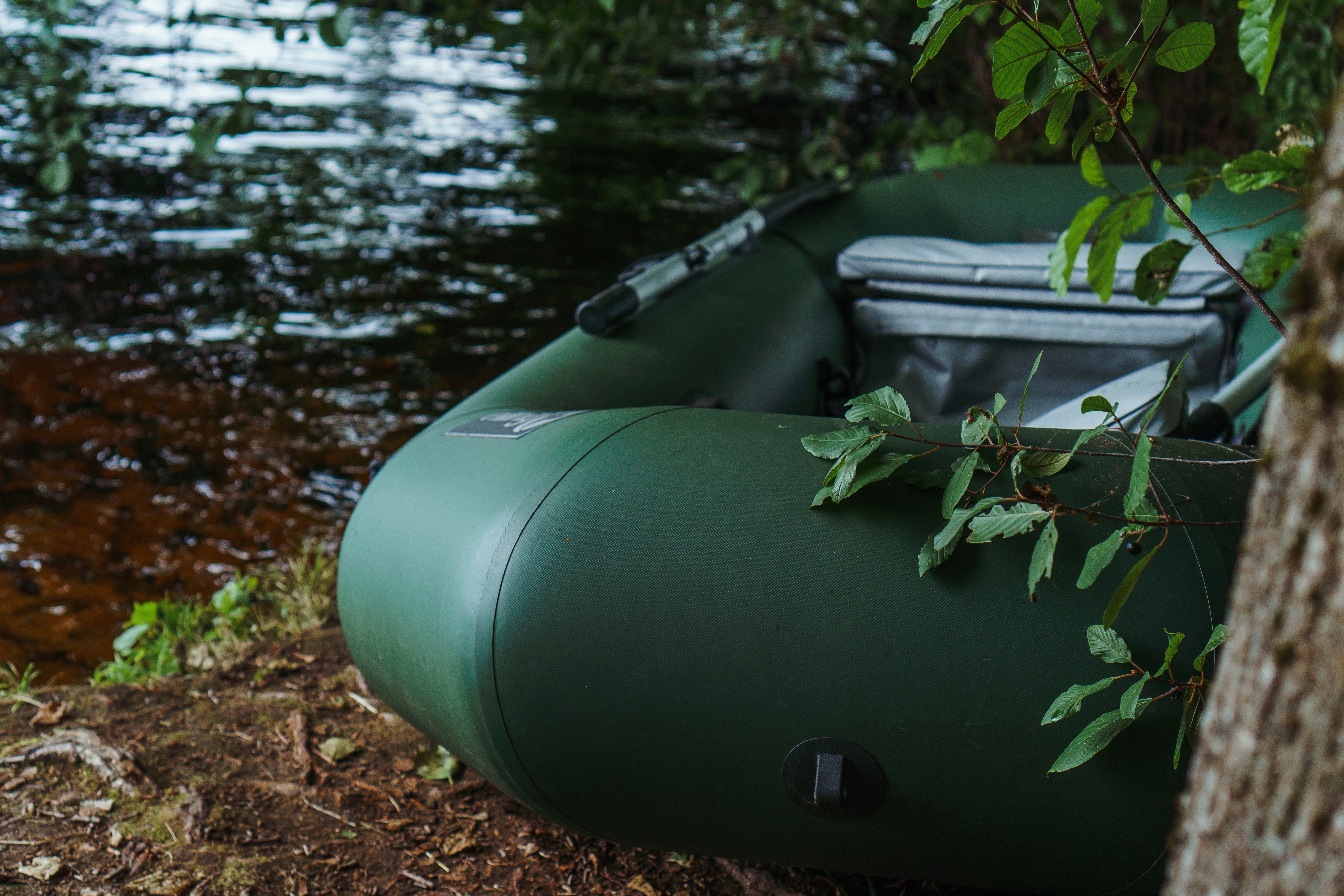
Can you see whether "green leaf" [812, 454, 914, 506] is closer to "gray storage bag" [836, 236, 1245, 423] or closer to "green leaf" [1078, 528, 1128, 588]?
"green leaf" [1078, 528, 1128, 588]

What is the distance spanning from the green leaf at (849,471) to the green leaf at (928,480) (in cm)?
7

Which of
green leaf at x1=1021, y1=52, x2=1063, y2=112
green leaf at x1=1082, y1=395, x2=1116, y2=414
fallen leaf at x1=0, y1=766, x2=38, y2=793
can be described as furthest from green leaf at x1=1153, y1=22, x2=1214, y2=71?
fallen leaf at x1=0, y1=766, x2=38, y2=793

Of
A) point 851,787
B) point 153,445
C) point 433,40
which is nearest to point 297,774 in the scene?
point 851,787

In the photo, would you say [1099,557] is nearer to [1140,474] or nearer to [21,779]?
[1140,474]

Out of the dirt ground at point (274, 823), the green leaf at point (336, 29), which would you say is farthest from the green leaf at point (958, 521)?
the green leaf at point (336, 29)

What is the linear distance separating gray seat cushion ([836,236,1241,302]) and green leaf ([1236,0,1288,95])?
1.45m

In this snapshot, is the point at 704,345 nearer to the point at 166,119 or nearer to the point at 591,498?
the point at 591,498

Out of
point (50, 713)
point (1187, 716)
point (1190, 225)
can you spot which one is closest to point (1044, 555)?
point (1187, 716)

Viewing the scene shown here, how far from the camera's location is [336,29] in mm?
2479

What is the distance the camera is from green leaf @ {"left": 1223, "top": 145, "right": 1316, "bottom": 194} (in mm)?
1379

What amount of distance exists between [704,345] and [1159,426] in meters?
0.89

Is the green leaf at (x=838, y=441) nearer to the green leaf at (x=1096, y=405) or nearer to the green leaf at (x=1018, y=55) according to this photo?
the green leaf at (x=1096, y=405)

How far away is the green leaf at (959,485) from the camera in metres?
1.20

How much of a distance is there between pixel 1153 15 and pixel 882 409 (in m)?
0.55
